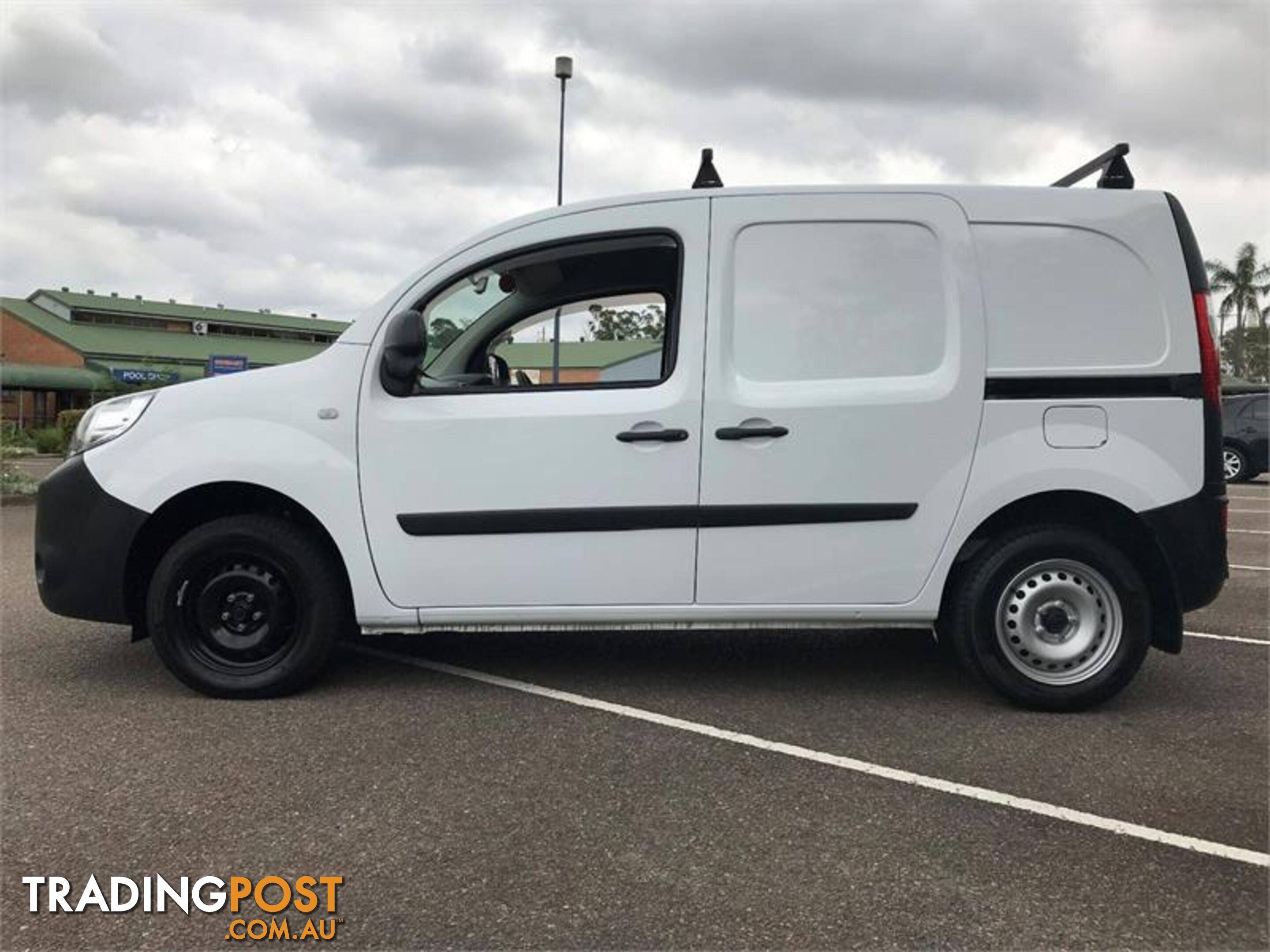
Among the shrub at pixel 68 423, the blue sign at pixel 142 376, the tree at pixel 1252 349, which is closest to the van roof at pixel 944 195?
the shrub at pixel 68 423

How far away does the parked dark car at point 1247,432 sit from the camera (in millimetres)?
14359

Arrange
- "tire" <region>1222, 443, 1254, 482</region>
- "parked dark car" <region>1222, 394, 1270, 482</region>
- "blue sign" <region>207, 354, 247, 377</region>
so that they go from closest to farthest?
"parked dark car" <region>1222, 394, 1270, 482</region>, "tire" <region>1222, 443, 1254, 482</region>, "blue sign" <region>207, 354, 247, 377</region>

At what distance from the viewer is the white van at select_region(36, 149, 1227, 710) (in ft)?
11.6

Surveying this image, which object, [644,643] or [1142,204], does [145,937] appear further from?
[1142,204]

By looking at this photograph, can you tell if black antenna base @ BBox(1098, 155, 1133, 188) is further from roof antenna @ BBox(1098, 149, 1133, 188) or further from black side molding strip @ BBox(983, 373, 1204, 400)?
black side molding strip @ BBox(983, 373, 1204, 400)

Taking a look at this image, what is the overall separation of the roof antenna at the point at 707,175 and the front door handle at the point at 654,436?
41.7 inches

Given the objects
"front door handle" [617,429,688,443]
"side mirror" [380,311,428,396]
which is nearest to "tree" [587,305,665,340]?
"front door handle" [617,429,688,443]

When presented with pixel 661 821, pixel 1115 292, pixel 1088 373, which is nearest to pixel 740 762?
pixel 661 821

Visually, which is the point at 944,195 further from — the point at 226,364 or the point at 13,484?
the point at 226,364

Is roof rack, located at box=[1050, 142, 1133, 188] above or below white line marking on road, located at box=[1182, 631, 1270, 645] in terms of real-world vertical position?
above

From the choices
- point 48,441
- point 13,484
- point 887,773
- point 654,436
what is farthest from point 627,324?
point 48,441

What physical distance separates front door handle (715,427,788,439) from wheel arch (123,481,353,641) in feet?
5.27

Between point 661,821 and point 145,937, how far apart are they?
132cm

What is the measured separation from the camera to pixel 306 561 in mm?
3625
